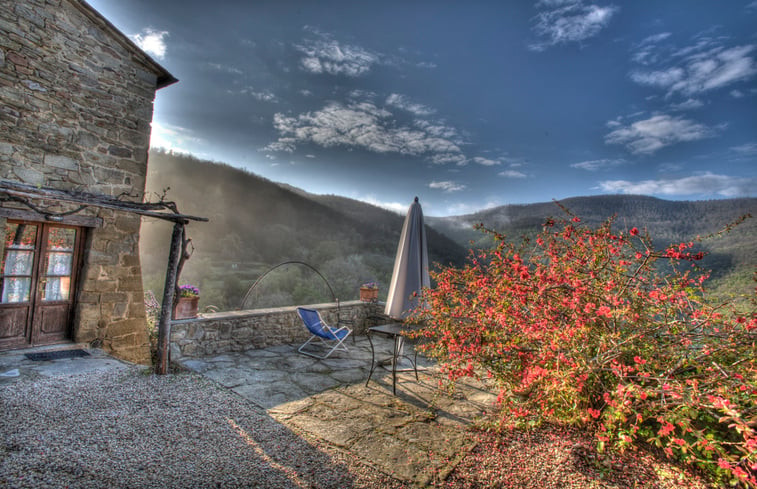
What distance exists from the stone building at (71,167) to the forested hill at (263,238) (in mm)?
4230

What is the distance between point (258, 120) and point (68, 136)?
545 centimetres

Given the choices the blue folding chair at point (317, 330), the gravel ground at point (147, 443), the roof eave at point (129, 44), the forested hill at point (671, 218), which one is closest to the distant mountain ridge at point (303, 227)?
the forested hill at point (671, 218)

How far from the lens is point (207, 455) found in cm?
240

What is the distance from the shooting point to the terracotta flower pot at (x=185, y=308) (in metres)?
4.68

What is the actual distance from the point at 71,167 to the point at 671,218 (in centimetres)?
1399

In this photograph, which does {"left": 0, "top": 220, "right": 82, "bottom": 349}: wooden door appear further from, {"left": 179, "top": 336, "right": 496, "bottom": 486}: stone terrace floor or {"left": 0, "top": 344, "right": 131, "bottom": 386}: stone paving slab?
{"left": 179, "top": 336, "right": 496, "bottom": 486}: stone terrace floor

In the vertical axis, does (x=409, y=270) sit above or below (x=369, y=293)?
above

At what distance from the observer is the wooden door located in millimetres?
4176

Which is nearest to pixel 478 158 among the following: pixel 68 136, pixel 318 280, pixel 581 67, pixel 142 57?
pixel 581 67

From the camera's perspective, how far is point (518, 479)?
2207 mm

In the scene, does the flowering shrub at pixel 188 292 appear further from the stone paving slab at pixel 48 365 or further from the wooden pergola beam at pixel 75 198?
the wooden pergola beam at pixel 75 198

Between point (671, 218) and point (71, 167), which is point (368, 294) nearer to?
point (71, 167)

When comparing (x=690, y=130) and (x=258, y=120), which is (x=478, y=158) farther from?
(x=258, y=120)

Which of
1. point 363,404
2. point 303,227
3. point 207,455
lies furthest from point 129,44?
point 303,227
